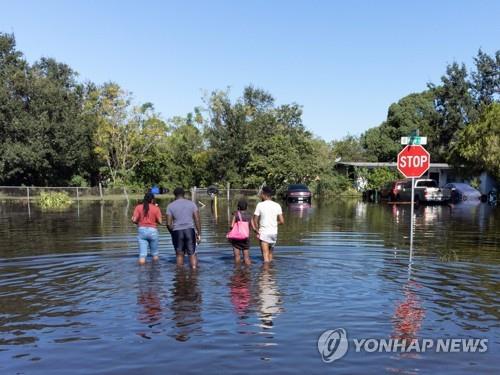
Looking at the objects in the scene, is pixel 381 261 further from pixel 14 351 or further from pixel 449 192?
pixel 449 192

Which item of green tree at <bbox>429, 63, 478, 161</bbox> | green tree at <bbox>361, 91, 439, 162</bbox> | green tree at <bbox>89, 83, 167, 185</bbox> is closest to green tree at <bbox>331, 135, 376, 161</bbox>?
green tree at <bbox>361, 91, 439, 162</bbox>

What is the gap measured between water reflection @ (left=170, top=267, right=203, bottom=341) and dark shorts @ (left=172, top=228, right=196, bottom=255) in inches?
16.4

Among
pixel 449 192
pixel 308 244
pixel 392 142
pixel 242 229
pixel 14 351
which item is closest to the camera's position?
pixel 14 351

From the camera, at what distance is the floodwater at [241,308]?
19.4 feet

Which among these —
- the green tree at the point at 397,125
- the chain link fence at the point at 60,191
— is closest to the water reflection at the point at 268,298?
the chain link fence at the point at 60,191

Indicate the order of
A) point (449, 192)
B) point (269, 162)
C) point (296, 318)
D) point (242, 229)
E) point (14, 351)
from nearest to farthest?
1. point (14, 351)
2. point (296, 318)
3. point (242, 229)
4. point (449, 192)
5. point (269, 162)

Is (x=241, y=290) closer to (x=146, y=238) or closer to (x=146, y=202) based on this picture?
(x=146, y=238)

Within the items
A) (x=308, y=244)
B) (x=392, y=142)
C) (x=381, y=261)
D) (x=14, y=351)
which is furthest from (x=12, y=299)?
(x=392, y=142)

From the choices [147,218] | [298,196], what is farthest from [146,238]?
[298,196]

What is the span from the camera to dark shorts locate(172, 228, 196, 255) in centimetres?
1096

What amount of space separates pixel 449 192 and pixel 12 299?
33.6 metres

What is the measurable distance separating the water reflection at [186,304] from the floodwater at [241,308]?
2 cm

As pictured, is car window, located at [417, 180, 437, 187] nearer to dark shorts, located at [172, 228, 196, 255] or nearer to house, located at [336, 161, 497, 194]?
house, located at [336, 161, 497, 194]

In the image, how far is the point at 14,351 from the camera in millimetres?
6273
